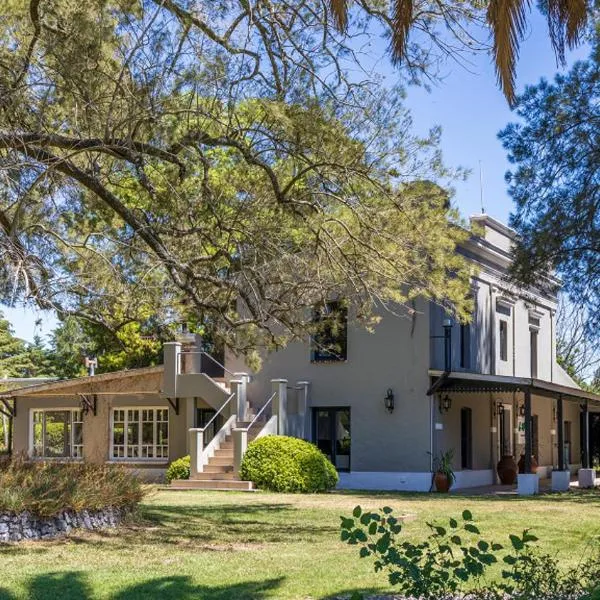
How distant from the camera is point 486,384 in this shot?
77.7ft

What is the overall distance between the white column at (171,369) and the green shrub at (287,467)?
14.2 feet

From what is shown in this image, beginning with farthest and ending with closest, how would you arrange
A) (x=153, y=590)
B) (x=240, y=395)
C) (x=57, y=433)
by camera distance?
(x=57, y=433) < (x=240, y=395) < (x=153, y=590)

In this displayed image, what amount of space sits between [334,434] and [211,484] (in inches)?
159

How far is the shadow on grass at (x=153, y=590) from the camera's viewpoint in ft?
29.5

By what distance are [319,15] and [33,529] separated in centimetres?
734

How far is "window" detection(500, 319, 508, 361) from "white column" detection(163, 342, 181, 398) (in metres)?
9.52

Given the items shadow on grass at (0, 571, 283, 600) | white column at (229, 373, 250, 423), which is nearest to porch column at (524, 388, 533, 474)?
white column at (229, 373, 250, 423)

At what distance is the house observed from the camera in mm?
24531

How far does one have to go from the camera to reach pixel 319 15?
471 inches

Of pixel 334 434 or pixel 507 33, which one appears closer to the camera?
pixel 507 33

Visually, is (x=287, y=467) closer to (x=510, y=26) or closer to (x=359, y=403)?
(x=359, y=403)

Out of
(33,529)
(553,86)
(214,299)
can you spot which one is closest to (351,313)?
(214,299)

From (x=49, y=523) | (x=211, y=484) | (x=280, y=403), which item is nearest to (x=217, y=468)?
(x=211, y=484)

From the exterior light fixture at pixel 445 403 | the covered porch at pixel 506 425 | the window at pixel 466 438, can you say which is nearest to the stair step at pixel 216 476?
the covered porch at pixel 506 425
